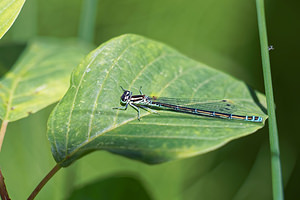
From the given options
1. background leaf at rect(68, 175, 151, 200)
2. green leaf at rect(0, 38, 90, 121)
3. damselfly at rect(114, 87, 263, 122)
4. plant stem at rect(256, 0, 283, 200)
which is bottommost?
background leaf at rect(68, 175, 151, 200)

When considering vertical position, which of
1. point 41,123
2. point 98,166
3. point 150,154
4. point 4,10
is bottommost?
point 98,166

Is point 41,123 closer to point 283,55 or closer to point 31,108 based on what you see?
point 31,108

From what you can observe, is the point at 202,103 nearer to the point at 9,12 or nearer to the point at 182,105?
the point at 182,105

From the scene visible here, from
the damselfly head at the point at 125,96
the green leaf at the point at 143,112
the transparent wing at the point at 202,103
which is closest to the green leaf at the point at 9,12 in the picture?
the green leaf at the point at 143,112

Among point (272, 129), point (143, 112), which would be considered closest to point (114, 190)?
point (143, 112)

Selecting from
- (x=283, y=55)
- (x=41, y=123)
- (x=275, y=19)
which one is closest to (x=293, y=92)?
(x=283, y=55)

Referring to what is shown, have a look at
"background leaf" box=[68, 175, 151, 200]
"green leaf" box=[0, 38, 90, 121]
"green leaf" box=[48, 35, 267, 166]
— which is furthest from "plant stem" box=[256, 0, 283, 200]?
"green leaf" box=[0, 38, 90, 121]

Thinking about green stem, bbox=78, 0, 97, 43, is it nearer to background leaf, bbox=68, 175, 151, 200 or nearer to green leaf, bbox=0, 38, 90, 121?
green leaf, bbox=0, 38, 90, 121
